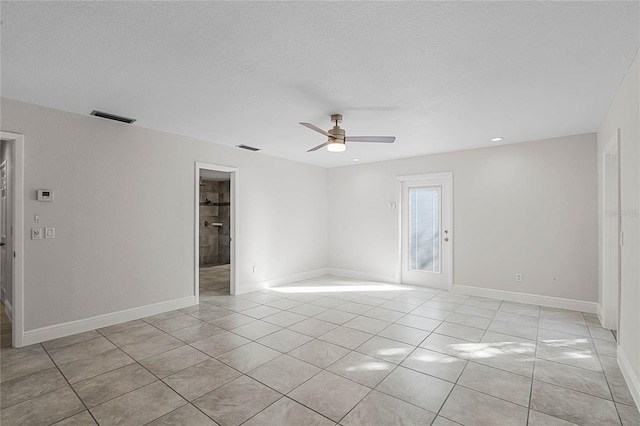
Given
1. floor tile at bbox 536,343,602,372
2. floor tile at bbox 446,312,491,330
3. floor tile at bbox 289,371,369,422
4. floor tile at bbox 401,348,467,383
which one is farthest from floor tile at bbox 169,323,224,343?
floor tile at bbox 536,343,602,372

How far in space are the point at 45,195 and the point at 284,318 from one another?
3136 mm

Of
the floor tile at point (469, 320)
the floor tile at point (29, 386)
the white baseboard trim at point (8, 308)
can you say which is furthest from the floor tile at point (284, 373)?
the white baseboard trim at point (8, 308)

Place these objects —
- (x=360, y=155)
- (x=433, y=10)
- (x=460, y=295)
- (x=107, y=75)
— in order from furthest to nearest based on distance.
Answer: (x=360, y=155)
(x=460, y=295)
(x=107, y=75)
(x=433, y=10)

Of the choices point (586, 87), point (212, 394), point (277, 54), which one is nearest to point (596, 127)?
point (586, 87)

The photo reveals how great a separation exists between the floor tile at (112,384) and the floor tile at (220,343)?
59 cm

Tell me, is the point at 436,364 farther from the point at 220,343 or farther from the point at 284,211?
the point at 284,211

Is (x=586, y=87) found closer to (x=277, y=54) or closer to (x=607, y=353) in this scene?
(x=607, y=353)

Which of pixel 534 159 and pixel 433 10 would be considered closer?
pixel 433 10

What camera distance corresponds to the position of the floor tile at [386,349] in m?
3.02

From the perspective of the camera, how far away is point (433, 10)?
180 centimetres

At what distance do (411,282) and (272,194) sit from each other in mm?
3307

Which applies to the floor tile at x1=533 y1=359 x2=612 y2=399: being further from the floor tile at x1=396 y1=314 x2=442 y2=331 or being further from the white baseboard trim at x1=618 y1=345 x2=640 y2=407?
the floor tile at x1=396 y1=314 x2=442 y2=331

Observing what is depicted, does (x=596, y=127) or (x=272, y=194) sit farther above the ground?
(x=596, y=127)

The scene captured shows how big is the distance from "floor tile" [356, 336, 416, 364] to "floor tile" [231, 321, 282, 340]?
44.9 inches
